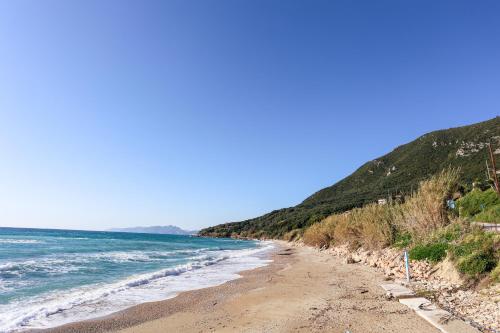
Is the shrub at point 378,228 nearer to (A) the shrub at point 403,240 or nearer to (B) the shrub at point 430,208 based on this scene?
(A) the shrub at point 403,240

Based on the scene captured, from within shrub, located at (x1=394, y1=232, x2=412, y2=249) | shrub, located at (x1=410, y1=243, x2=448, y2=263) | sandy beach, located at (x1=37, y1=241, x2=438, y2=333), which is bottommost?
sandy beach, located at (x1=37, y1=241, x2=438, y2=333)

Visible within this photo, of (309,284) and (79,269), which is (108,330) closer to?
Answer: (309,284)

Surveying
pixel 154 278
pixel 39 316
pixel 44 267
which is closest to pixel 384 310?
pixel 39 316

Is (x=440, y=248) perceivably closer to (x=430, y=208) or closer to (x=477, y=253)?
(x=477, y=253)

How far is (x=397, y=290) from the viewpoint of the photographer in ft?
28.2

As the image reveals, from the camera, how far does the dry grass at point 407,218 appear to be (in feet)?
40.9

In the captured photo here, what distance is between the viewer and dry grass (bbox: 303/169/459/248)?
12477 millimetres

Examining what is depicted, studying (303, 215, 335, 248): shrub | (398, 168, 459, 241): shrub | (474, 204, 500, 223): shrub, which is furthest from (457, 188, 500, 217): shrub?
(303, 215, 335, 248): shrub

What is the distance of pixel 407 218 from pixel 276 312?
25.6ft

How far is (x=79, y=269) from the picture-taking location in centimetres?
1739

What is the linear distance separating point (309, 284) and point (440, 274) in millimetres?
3702

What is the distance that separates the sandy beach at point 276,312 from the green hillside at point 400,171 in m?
45.9

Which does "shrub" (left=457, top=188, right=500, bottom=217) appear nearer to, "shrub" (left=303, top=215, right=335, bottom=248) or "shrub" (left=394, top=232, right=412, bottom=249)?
"shrub" (left=394, top=232, right=412, bottom=249)

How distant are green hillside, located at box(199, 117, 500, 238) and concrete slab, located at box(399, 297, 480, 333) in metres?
48.2
